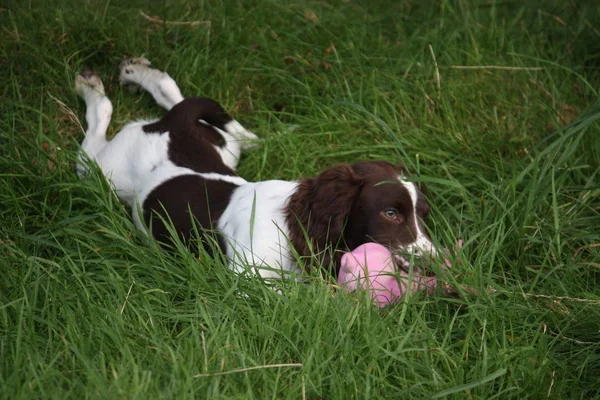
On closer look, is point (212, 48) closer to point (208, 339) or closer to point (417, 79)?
point (417, 79)

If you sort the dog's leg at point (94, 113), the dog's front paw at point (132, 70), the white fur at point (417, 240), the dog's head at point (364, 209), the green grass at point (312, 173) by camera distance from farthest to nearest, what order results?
the dog's front paw at point (132, 70)
the dog's leg at point (94, 113)
the dog's head at point (364, 209)
the white fur at point (417, 240)
the green grass at point (312, 173)

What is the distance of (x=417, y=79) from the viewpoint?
4.54 metres

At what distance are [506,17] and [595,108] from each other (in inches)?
63.8

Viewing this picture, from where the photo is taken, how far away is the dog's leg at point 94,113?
14.5 feet

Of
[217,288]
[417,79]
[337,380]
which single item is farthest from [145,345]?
[417,79]

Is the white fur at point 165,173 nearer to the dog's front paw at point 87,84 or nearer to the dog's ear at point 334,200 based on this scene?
the dog's front paw at point 87,84

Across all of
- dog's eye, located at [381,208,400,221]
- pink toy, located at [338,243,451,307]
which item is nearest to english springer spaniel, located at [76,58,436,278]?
dog's eye, located at [381,208,400,221]

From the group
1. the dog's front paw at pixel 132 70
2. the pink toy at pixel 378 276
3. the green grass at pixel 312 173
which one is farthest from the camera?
the dog's front paw at pixel 132 70

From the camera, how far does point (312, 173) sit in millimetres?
4199

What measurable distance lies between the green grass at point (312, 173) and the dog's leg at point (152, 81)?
0.43ft

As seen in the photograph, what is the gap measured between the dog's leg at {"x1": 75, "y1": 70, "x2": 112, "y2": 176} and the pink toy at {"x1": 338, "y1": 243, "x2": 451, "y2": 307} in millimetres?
1914

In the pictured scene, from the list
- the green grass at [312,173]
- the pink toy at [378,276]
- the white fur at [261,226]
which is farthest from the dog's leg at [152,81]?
the pink toy at [378,276]

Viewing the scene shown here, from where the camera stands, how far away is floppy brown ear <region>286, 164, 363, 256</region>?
137 inches

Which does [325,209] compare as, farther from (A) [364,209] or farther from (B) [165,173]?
(B) [165,173]
